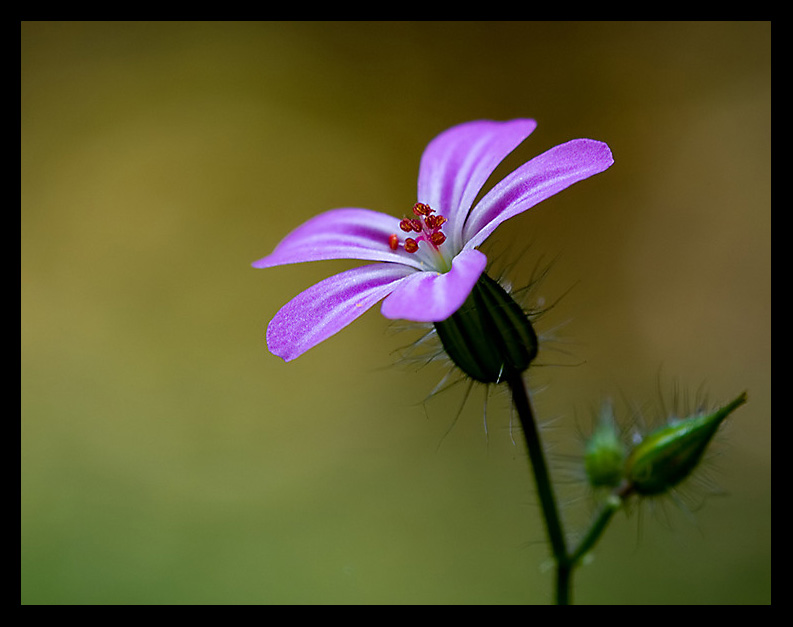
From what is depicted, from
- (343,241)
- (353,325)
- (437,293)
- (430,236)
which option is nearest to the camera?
(437,293)

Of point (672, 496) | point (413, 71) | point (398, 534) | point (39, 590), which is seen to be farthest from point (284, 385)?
point (672, 496)

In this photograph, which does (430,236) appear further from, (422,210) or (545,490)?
(545,490)

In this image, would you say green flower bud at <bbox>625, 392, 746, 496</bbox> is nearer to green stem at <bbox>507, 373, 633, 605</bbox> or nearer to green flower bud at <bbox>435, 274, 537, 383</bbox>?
green stem at <bbox>507, 373, 633, 605</bbox>

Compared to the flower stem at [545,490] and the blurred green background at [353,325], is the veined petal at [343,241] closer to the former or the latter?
the flower stem at [545,490]

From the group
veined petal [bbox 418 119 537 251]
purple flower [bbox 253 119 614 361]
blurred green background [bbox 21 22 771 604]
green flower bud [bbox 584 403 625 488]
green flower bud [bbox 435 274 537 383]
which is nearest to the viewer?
purple flower [bbox 253 119 614 361]

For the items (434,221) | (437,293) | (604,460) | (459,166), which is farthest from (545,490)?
(459,166)

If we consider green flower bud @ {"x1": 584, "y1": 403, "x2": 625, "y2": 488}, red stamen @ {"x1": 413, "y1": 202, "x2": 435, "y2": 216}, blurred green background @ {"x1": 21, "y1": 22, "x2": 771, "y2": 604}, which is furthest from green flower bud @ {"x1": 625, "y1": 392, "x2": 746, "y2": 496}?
blurred green background @ {"x1": 21, "y1": 22, "x2": 771, "y2": 604}
